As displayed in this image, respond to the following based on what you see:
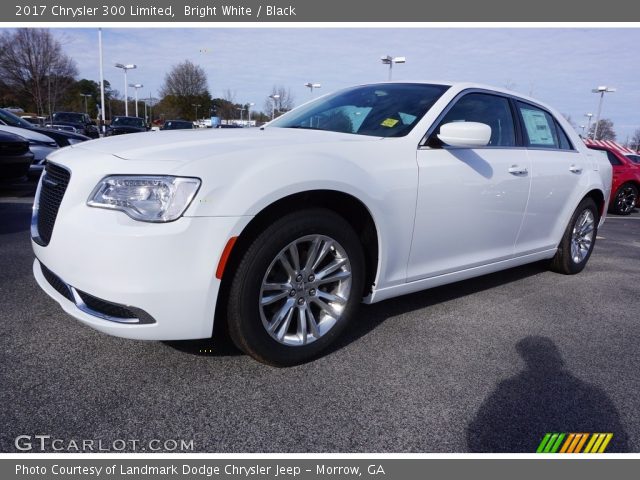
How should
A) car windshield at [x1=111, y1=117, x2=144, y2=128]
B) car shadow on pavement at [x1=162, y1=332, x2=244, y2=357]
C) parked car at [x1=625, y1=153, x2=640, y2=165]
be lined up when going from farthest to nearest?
car windshield at [x1=111, y1=117, x2=144, y2=128]
parked car at [x1=625, y1=153, x2=640, y2=165]
car shadow on pavement at [x1=162, y1=332, x2=244, y2=357]

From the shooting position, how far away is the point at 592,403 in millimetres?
2373

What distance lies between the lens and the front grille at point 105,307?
2.13 meters

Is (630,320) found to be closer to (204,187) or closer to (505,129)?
(505,129)

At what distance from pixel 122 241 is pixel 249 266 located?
22.1 inches

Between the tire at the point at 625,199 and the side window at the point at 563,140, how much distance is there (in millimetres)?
8434

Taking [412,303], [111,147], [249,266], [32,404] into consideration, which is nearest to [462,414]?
[249,266]

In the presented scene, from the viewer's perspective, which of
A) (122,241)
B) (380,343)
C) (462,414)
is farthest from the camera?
(380,343)

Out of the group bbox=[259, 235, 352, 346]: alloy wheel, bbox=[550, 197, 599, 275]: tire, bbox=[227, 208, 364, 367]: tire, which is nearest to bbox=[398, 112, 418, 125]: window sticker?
bbox=[227, 208, 364, 367]: tire

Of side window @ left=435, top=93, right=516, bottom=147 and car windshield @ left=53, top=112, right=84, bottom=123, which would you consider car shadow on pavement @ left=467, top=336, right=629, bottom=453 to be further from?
car windshield @ left=53, top=112, right=84, bottom=123

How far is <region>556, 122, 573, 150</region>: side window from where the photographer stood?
4.30 metres

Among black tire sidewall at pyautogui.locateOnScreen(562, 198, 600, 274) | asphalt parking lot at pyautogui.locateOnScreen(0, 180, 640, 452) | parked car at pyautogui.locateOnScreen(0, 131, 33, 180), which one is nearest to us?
asphalt parking lot at pyautogui.locateOnScreen(0, 180, 640, 452)
